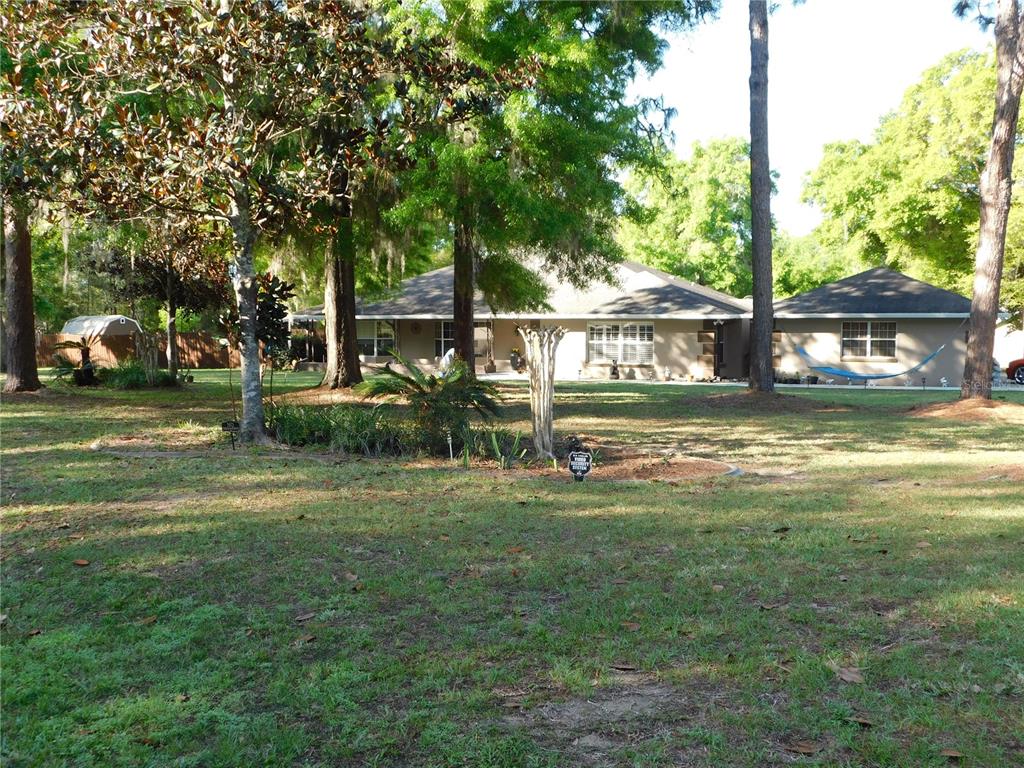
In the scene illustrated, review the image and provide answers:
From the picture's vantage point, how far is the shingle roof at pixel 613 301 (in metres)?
28.5

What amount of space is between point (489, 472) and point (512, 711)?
5496 millimetres

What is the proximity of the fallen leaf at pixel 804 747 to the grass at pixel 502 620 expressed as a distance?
0.6 inches

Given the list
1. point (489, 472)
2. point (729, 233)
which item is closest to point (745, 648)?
point (489, 472)

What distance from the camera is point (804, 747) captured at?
293 centimetres

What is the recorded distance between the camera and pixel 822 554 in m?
5.45

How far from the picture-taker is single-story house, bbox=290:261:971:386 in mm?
26469

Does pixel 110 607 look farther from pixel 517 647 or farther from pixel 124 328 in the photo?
pixel 124 328

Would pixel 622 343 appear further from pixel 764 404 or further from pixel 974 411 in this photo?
pixel 974 411

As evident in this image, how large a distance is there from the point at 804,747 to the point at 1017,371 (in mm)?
29155

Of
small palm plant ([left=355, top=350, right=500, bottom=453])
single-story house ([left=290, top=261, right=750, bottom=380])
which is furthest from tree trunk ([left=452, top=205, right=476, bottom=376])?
single-story house ([left=290, top=261, right=750, bottom=380])

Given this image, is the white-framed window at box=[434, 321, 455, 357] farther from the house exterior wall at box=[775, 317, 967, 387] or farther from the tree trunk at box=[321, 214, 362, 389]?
the house exterior wall at box=[775, 317, 967, 387]

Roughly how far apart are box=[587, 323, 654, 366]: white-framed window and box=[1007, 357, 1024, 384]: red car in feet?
38.3

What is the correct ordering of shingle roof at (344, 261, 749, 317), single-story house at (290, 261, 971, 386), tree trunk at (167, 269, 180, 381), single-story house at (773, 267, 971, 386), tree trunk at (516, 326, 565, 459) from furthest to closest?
shingle roof at (344, 261, 749, 317) < single-story house at (290, 261, 971, 386) < single-story house at (773, 267, 971, 386) < tree trunk at (167, 269, 180, 381) < tree trunk at (516, 326, 565, 459)

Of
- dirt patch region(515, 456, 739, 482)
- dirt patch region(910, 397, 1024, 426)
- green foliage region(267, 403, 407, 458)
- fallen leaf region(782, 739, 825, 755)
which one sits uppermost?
green foliage region(267, 403, 407, 458)
